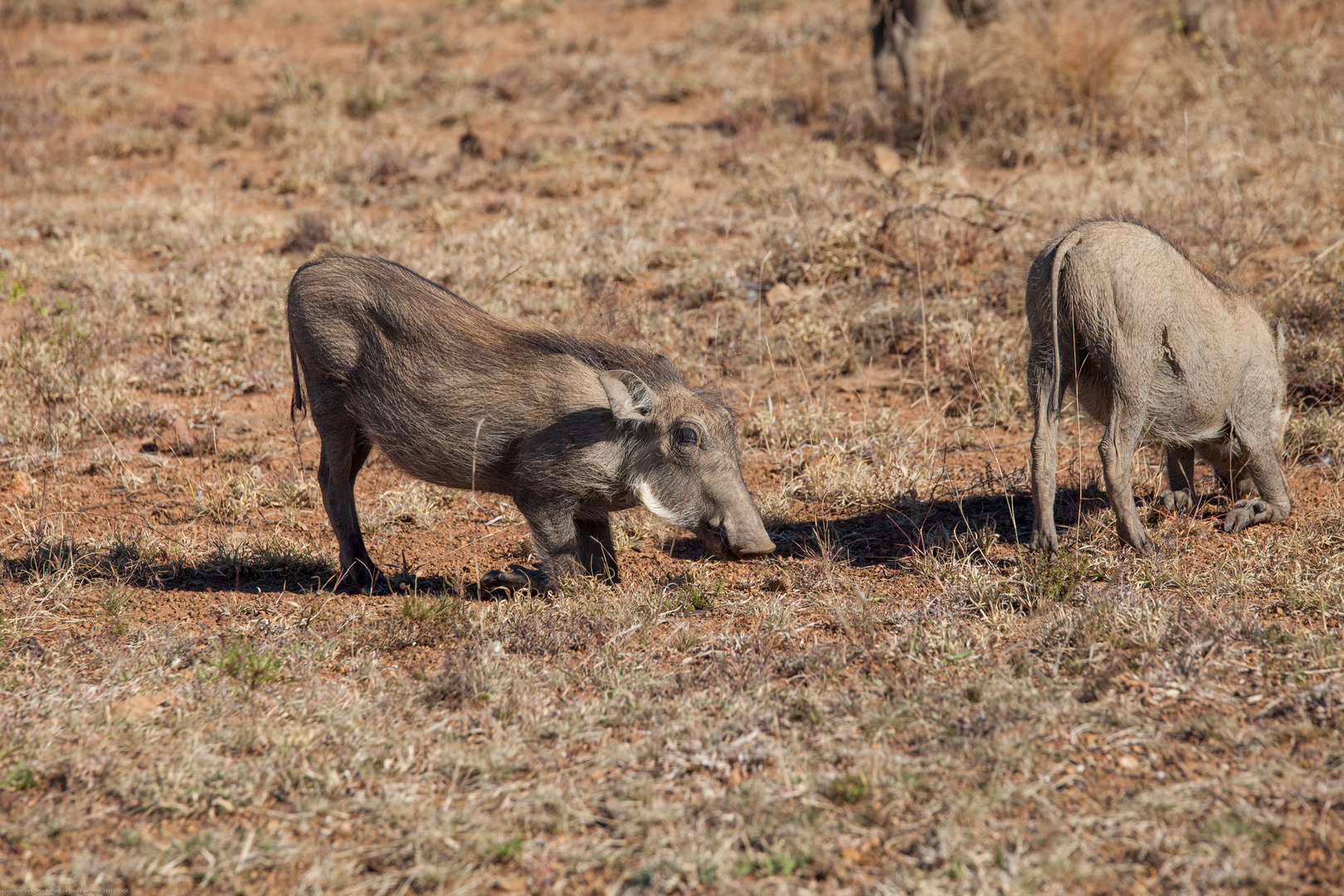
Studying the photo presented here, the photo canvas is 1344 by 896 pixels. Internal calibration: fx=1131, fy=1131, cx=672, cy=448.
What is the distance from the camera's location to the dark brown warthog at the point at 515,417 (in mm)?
3941

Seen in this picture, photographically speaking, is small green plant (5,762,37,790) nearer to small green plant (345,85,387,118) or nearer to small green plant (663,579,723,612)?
small green plant (663,579,723,612)

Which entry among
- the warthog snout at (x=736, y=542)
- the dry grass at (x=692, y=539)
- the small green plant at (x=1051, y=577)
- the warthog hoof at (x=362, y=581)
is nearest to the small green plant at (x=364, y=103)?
the dry grass at (x=692, y=539)

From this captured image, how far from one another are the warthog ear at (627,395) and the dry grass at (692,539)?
62cm

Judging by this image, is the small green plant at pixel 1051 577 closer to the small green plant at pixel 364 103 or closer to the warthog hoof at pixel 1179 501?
the warthog hoof at pixel 1179 501

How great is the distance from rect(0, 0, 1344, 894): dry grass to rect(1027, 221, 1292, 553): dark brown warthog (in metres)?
0.24

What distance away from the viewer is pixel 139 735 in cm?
290

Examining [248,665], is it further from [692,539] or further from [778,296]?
[778,296]

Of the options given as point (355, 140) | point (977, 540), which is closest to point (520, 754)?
point (977, 540)

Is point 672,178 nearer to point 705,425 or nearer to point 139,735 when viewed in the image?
point 705,425

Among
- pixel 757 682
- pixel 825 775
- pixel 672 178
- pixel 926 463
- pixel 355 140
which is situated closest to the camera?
pixel 825 775

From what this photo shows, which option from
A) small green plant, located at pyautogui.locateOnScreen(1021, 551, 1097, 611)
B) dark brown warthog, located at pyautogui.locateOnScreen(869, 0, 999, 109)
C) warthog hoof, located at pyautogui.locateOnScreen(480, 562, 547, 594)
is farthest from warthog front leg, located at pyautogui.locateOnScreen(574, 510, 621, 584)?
dark brown warthog, located at pyautogui.locateOnScreen(869, 0, 999, 109)

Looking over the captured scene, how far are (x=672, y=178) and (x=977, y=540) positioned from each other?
5614 mm

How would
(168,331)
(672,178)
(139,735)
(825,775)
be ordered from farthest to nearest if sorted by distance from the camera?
(672,178)
(168,331)
(139,735)
(825,775)

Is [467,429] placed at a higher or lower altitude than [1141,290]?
lower
